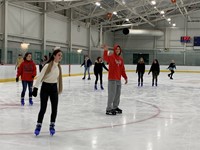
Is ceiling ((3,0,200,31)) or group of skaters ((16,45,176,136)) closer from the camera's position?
group of skaters ((16,45,176,136))

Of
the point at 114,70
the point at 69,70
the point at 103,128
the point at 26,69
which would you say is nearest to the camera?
the point at 103,128

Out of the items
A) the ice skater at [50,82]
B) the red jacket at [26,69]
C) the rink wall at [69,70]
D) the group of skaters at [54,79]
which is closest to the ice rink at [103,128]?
the group of skaters at [54,79]

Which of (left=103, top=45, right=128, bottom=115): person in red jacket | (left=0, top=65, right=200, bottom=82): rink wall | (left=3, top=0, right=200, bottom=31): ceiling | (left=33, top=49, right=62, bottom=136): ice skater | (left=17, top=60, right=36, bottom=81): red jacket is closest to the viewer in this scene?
(left=33, top=49, right=62, bottom=136): ice skater

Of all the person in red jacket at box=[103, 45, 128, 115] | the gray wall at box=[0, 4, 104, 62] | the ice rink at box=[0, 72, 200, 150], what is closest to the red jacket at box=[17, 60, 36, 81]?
the ice rink at box=[0, 72, 200, 150]

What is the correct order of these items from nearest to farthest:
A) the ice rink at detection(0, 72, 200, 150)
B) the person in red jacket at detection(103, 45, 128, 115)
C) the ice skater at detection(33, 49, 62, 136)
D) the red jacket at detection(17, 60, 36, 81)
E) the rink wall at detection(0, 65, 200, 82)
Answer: the ice rink at detection(0, 72, 200, 150) → the ice skater at detection(33, 49, 62, 136) → the person in red jacket at detection(103, 45, 128, 115) → the red jacket at detection(17, 60, 36, 81) → the rink wall at detection(0, 65, 200, 82)

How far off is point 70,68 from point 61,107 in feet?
51.1

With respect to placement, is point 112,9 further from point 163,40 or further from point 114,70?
point 114,70

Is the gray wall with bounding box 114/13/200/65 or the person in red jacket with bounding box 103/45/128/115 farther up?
the gray wall with bounding box 114/13/200/65

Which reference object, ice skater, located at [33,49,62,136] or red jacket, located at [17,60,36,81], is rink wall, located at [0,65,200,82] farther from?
ice skater, located at [33,49,62,136]

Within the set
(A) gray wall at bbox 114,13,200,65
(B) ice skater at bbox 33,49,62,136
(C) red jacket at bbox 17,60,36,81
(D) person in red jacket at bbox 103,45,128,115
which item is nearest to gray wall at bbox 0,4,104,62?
(A) gray wall at bbox 114,13,200,65

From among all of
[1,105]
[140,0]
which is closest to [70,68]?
[140,0]

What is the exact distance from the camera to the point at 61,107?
316 inches

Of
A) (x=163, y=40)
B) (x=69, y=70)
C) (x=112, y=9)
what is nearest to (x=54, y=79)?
(x=69, y=70)

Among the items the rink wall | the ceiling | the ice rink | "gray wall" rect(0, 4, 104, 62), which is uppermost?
the ceiling
